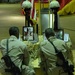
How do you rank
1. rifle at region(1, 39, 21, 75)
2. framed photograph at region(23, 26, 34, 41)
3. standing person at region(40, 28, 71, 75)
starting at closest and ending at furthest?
rifle at region(1, 39, 21, 75)
standing person at region(40, 28, 71, 75)
framed photograph at region(23, 26, 34, 41)

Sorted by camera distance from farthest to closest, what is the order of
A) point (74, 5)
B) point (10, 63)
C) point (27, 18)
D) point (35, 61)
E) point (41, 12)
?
point (74, 5), point (41, 12), point (27, 18), point (35, 61), point (10, 63)

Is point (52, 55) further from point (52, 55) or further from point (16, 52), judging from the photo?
point (16, 52)

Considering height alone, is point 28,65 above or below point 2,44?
below

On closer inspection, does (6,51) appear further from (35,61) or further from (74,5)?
(74,5)

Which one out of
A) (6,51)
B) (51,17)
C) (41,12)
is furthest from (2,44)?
(41,12)

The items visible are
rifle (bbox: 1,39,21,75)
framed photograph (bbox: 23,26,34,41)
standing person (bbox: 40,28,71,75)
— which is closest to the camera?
rifle (bbox: 1,39,21,75)

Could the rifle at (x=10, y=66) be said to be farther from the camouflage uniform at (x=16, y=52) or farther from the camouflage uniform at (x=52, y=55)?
the camouflage uniform at (x=52, y=55)

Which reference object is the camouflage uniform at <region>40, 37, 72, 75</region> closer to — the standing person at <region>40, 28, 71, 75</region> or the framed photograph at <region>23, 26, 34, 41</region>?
the standing person at <region>40, 28, 71, 75</region>

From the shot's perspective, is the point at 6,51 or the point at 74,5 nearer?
the point at 6,51

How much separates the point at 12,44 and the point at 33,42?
5.96 ft

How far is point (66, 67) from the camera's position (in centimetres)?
454

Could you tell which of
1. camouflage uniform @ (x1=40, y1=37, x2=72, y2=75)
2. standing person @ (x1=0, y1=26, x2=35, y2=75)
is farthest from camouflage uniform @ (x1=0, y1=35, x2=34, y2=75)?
camouflage uniform @ (x1=40, y1=37, x2=72, y2=75)

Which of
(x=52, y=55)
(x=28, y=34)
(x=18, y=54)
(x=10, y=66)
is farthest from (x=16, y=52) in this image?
(x=28, y=34)

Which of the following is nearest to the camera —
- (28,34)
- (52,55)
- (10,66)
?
(10,66)
